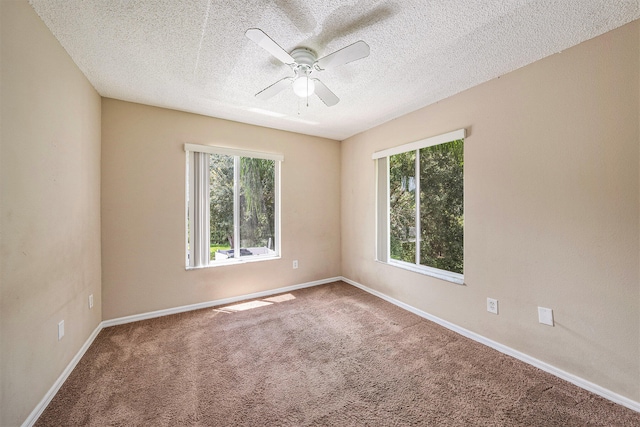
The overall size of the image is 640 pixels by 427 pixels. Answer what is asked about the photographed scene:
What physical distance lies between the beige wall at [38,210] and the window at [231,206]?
3.37ft

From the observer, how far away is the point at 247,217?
3.56 meters

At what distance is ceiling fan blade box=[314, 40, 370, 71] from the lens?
1.50 metres

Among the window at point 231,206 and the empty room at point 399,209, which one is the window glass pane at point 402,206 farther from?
the window at point 231,206

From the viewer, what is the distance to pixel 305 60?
189cm

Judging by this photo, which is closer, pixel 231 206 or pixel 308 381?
pixel 308 381

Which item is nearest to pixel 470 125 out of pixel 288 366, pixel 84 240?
pixel 288 366

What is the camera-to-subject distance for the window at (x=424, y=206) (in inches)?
107

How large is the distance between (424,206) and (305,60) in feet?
6.84

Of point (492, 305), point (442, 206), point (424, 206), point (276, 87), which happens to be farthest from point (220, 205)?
point (492, 305)

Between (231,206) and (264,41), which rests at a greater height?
(264,41)

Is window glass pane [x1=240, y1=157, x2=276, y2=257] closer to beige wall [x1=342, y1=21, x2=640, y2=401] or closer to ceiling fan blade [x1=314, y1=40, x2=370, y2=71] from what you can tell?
ceiling fan blade [x1=314, y1=40, x2=370, y2=71]

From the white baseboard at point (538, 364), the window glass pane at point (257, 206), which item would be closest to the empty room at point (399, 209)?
the white baseboard at point (538, 364)

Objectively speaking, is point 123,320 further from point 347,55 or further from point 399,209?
point 399,209

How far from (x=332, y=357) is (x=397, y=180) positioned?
230 centimetres
